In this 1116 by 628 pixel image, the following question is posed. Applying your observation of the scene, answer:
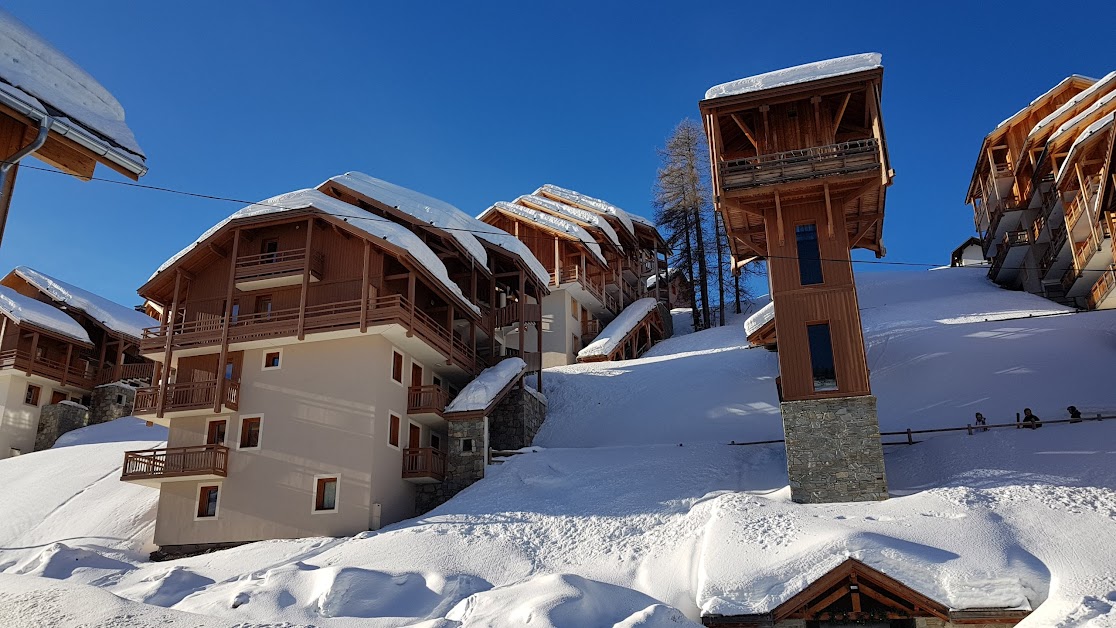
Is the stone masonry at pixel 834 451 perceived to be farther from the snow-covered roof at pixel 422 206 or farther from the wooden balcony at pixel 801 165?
the snow-covered roof at pixel 422 206

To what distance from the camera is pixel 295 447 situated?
2662 cm

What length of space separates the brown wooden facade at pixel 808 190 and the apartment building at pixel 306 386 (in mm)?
10481

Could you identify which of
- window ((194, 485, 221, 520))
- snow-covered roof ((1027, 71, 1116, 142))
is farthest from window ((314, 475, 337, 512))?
snow-covered roof ((1027, 71, 1116, 142))

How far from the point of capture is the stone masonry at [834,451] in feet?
69.7

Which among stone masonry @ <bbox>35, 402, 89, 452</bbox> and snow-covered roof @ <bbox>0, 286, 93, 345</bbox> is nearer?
stone masonry @ <bbox>35, 402, 89, 452</bbox>

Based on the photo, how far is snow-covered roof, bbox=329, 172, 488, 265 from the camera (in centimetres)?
3192

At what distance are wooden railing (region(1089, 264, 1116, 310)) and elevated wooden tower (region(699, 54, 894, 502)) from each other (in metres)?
15.6

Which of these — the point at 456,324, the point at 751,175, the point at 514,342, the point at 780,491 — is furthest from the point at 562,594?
the point at 514,342

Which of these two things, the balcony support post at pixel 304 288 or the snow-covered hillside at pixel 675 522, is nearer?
the snow-covered hillside at pixel 675 522

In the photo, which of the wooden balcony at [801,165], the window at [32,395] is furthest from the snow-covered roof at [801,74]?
the window at [32,395]

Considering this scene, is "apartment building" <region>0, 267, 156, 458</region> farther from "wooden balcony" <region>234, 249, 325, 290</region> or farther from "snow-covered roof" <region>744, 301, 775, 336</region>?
"snow-covered roof" <region>744, 301, 775, 336</region>

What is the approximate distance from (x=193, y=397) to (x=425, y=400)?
7632mm

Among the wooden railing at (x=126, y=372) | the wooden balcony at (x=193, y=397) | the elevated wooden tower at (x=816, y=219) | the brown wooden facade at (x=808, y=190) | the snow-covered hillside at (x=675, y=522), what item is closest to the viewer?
the snow-covered hillside at (x=675, y=522)

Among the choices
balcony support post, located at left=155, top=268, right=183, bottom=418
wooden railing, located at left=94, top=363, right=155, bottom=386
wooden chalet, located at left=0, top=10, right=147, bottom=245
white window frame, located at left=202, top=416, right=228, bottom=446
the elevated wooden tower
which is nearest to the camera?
wooden chalet, located at left=0, top=10, right=147, bottom=245
